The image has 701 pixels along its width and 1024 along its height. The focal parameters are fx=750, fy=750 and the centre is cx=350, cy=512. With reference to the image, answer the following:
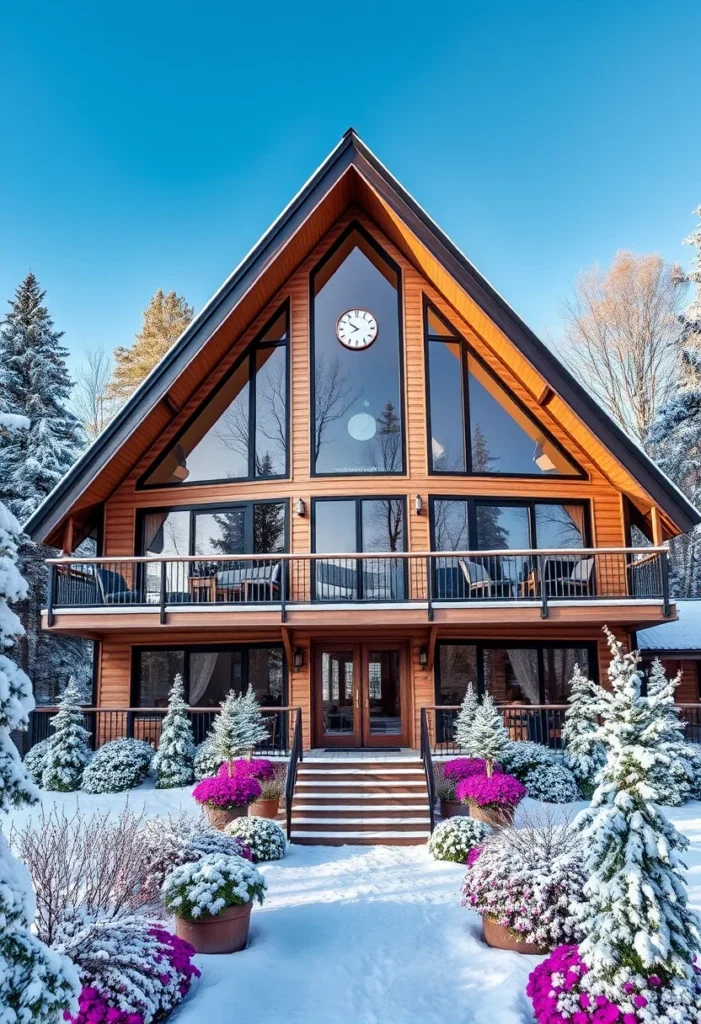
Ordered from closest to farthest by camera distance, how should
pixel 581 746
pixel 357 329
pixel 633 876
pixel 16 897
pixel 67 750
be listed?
pixel 16 897 < pixel 633 876 < pixel 581 746 < pixel 67 750 < pixel 357 329

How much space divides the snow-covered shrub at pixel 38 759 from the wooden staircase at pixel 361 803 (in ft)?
15.9

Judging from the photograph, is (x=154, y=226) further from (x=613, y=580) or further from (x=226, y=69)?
(x=613, y=580)

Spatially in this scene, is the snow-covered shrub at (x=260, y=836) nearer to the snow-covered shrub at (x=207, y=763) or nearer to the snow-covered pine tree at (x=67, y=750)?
the snow-covered shrub at (x=207, y=763)

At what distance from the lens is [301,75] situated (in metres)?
19.0

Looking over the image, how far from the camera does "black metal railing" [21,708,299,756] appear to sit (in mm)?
14465

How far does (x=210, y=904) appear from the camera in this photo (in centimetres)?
671

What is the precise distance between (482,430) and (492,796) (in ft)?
24.9

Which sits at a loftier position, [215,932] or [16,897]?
[16,897]

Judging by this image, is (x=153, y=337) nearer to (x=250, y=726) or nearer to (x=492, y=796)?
(x=250, y=726)

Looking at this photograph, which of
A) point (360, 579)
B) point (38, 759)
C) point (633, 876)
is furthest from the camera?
point (360, 579)

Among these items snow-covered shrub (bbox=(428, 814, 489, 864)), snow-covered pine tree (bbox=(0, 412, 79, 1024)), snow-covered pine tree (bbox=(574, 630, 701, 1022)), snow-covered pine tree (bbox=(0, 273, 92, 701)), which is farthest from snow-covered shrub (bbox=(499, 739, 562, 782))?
snow-covered pine tree (bbox=(0, 273, 92, 701))

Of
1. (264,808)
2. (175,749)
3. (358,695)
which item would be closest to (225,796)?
(264,808)

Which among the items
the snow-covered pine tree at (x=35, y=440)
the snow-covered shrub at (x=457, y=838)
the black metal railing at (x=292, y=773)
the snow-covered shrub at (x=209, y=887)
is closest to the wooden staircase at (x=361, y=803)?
the black metal railing at (x=292, y=773)

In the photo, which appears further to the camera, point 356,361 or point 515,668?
point 356,361
